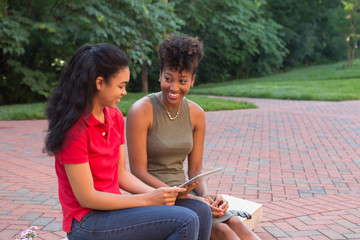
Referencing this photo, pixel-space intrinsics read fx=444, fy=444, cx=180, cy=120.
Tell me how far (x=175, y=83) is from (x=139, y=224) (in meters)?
0.99

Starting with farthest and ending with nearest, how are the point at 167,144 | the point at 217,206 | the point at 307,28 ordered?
the point at 307,28 → the point at 167,144 → the point at 217,206

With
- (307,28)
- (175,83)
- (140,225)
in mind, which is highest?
(307,28)

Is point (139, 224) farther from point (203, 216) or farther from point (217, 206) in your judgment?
point (217, 206)

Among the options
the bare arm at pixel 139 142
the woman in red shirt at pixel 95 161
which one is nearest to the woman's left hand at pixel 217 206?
the bare arm at pixel 139 142

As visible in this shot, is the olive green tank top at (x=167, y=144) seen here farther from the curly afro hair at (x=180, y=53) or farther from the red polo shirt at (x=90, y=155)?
the red polo shirt at (x=90, y=155)

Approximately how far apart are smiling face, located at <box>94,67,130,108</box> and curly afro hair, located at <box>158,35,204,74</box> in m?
0.61

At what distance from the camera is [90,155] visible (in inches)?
79.2

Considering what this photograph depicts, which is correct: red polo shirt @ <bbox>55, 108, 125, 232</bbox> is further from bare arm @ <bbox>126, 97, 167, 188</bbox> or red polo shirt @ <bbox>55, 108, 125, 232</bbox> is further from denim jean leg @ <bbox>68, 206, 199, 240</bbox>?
bare arm @ <bbox>126, 97, 167, 188</bbox>

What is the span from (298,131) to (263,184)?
149 inches

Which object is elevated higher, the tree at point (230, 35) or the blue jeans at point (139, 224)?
the tree at point (230, 35)

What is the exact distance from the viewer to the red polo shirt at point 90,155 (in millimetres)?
1915

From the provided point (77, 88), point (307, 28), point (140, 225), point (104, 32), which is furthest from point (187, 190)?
point (307, 28)

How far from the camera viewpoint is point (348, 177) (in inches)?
206

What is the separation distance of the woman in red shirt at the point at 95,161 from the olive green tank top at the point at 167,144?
0.63 m
